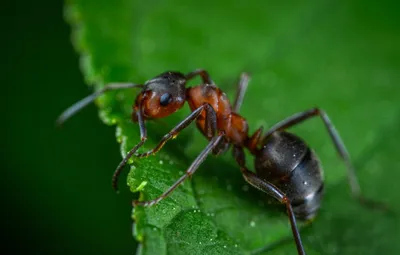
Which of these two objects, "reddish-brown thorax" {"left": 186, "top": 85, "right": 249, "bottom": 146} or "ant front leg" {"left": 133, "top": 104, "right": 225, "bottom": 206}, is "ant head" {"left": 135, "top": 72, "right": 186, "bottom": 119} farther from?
"ant front leg" {"left": 133, "top": 104, "right": 225, "bottom": 206}

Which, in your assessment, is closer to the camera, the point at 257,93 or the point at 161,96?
the point at 161,96

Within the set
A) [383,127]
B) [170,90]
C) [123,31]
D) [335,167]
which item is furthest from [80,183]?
[383,127]

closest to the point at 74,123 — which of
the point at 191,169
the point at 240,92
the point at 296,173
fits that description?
the point at 240,92

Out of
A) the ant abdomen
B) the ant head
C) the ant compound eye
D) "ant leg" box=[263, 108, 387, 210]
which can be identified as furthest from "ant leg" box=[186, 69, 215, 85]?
the ant abdomen

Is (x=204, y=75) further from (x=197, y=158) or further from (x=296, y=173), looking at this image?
(x=296, y=173)

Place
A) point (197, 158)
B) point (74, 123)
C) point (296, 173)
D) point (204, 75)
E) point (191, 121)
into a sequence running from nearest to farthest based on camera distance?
1. point (197, 158)
2. point (191, 121)
3. point (296, 173)
4. point (204, 75)
5. point (74, 123)

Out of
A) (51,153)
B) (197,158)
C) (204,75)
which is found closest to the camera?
(197,158)

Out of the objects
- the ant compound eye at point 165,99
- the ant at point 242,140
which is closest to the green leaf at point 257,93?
the ant at point 242,140

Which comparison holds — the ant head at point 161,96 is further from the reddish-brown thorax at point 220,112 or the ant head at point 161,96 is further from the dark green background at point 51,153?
the dark green background at point 51,153
